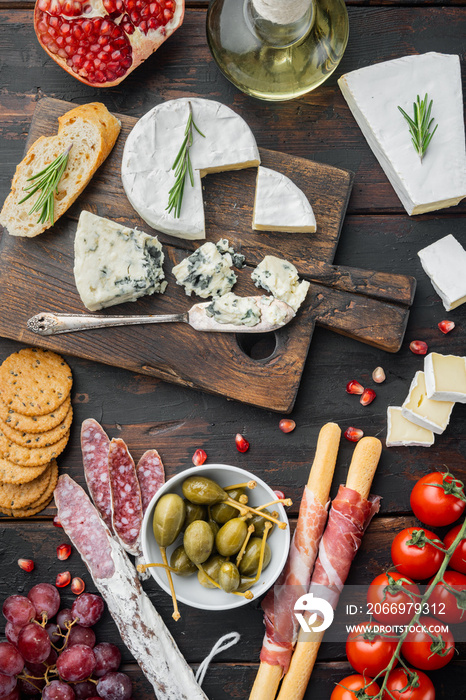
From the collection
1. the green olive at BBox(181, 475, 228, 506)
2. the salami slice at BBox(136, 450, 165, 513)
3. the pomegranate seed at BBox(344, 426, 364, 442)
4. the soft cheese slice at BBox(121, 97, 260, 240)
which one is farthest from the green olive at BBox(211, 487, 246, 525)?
the soft cheese slice at BBox(121, 97, 260, 240)

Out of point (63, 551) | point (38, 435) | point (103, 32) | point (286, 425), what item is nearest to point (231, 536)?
point (286, 425)

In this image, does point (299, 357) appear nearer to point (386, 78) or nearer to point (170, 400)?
point (170, 400)

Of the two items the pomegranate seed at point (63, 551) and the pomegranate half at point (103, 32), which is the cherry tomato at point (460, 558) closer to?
the pomegranate seed at point (63, 551)

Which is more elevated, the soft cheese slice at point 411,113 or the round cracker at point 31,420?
the soft cheese slice at point 411,113

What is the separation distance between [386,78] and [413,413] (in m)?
1.38

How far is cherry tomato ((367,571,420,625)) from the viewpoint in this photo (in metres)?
2.12

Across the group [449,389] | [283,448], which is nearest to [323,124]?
[449,389]

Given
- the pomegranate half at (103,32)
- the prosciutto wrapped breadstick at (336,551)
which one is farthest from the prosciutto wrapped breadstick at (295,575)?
the pomegranate half at (103,32)

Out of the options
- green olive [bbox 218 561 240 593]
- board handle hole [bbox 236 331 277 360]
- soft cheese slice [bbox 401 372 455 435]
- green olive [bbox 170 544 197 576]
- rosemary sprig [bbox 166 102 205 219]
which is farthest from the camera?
board handle hole [bbox 236 331 277 360]

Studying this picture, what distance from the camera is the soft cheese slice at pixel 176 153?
7.09 feet

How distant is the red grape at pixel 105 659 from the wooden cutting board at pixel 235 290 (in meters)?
1.09

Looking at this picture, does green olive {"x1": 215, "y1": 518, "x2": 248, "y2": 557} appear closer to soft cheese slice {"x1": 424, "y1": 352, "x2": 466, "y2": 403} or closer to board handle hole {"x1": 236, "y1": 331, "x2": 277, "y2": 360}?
board handle hole {"x1": 236, "y1": 331, "x2": 277, "y2": 360}

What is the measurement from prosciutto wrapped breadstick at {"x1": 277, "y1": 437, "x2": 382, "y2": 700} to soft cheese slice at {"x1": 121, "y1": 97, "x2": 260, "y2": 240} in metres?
1.18

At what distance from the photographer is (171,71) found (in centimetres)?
238
